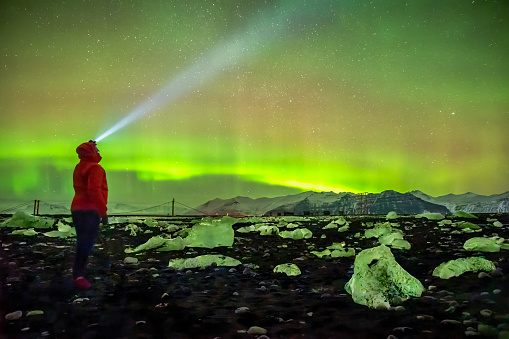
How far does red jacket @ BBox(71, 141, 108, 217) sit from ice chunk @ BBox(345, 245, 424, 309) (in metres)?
5.14

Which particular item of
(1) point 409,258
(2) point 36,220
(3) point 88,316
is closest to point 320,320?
(3) point 88,316

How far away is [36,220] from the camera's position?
23.2 metres

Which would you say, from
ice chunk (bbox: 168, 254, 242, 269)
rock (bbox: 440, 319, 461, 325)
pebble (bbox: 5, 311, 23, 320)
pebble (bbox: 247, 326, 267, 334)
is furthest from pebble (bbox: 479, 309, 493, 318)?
pebble (bbox: 5, 311, 23, 320)

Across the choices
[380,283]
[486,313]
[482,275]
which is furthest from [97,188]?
[482,275]

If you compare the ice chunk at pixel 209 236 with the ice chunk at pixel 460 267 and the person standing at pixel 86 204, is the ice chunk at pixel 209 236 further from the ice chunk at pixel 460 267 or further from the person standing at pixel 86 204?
the ice chunk at pixel 460 267

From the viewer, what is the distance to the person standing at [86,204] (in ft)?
23.1

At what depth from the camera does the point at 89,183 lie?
709 cm

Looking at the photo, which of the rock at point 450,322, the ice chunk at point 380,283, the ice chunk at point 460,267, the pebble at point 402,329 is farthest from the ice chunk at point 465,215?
the pebble at point 402,329

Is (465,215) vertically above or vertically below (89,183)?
below

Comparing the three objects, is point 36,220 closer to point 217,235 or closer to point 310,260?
point 217,235

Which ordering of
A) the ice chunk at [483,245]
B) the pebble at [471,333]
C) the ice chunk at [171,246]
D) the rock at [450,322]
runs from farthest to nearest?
the ice chunk at [171,246], the ice chunk at [483,245], the rock at [450,322], the pebble at [471,333]

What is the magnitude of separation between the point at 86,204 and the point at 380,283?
5750 millimetres

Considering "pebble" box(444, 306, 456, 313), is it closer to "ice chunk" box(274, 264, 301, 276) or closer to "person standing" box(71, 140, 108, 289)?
"ice chunk" box(274, 264, 301, 276)

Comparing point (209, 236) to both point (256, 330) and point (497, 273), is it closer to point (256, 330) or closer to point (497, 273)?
point (497, 273)
